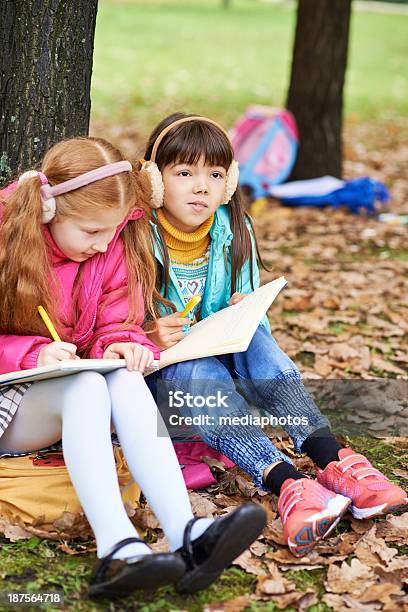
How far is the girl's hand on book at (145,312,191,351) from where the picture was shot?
3.08 meters

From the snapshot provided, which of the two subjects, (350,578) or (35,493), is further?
(35,493)

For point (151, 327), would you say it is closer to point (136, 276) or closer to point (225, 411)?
point (136, 276)

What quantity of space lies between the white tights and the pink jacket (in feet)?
0.71

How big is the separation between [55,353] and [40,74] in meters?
1.28

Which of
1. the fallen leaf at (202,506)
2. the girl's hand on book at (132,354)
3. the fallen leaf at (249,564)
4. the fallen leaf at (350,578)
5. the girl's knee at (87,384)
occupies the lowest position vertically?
the fallen leaf at (202,506)

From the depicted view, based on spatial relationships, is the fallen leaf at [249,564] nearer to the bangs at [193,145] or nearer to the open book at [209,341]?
the open book at [209,341]

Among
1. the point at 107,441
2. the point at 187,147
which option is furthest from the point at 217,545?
the point at 187,147

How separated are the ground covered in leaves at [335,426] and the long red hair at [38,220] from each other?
0.67 m

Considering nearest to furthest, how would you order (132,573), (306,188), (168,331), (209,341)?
1. (132,573)
2. (209,341)
3. (168,331)
4. (306,188)

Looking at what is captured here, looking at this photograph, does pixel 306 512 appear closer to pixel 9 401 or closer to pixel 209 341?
pixel 209 341

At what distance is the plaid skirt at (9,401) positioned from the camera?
2.71 m

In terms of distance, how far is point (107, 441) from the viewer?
8.32ft

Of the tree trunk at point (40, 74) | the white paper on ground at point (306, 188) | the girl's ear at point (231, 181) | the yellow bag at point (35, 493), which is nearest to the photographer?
the yellow bag at point (35, 493)

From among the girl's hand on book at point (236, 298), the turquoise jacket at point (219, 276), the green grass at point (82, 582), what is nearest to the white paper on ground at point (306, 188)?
the turquoise jacket at point (219, 276)
